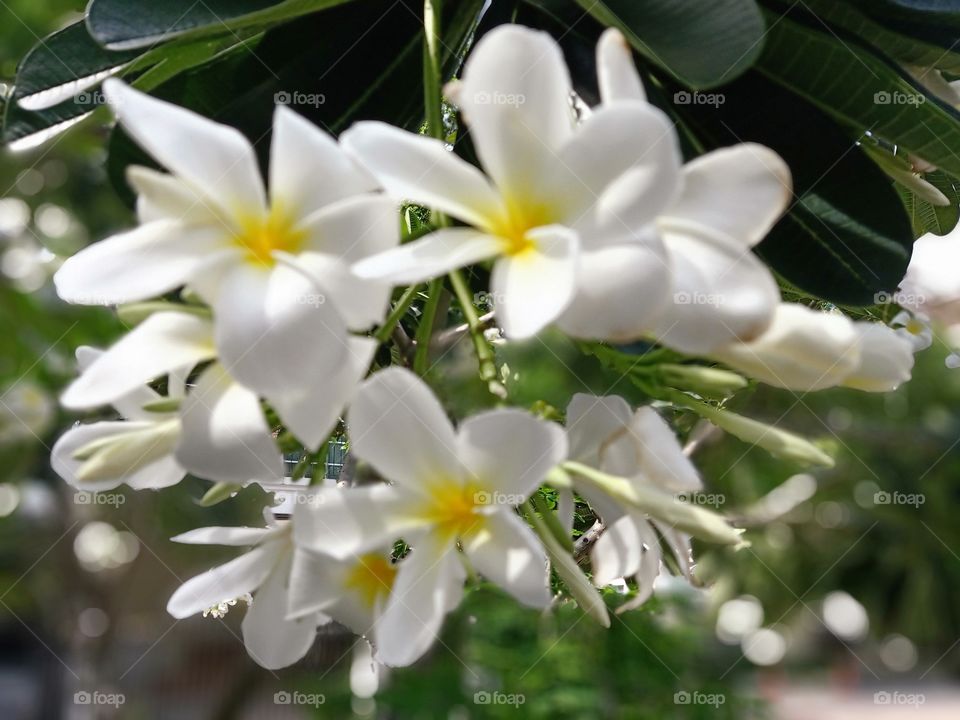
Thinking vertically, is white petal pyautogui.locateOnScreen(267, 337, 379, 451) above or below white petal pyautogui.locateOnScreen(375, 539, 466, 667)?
above

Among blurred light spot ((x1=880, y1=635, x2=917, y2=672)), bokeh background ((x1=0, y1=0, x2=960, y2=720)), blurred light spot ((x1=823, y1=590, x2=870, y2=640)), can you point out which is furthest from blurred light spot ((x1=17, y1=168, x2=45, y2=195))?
blurred light spot ((x1=880, y1=635, x2=917, y2=672))

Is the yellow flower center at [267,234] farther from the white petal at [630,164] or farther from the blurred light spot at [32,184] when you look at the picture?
the blurred light spot at [32,184]

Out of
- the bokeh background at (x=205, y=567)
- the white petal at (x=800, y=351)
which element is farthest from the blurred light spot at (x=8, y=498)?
the white petal at (x=800, y=351)

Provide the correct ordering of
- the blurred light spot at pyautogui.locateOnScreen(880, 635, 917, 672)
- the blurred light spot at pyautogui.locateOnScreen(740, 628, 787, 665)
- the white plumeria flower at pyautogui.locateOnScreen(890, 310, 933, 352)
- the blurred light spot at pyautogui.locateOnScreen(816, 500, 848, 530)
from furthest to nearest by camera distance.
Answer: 1. the blurred light spot at pyautogui.locateOnScreen(880, 635, 917, 672)
2. the blurred light spot at pyautogui.locateOnScreen(816, 500, 848, 530)
3. the blurred light spot at pyautogui.locateOnScreen(740, 628, 787, 665)
4. the white plumeria flower at pyautogui.locateOnScreen(890, 310, 933, 352)

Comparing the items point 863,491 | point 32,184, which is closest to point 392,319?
point 32,184

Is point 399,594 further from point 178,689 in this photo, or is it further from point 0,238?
point 178,689

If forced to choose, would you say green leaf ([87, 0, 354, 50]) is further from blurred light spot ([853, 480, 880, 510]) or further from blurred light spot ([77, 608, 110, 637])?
blurred light spot ([853, 480, 880, 510])

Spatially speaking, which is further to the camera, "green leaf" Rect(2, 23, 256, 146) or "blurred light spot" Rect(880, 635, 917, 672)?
"blurred light spot" Rect(880, 635, 917, 672)
